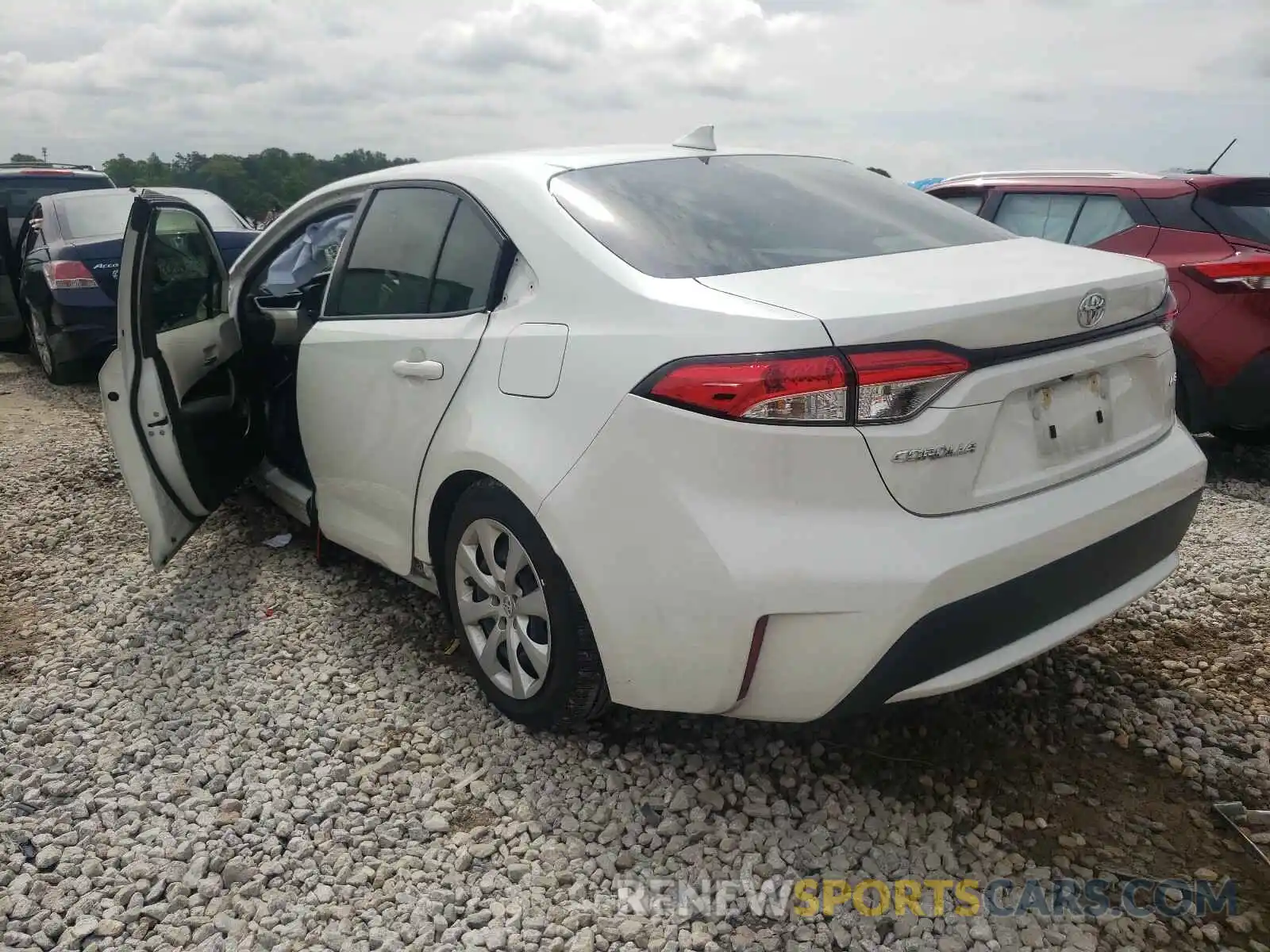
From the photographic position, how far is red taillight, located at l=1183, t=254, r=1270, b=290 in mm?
4527

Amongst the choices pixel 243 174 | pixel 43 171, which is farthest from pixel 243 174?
pixel 43 171

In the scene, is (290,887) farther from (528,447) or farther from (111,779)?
(528,447)

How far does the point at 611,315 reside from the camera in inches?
87.7

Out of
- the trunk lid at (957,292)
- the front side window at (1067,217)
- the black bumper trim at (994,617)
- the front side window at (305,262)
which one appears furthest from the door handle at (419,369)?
the front side window at (1067,217)

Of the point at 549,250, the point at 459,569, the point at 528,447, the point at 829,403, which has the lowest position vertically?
the point at 459,569

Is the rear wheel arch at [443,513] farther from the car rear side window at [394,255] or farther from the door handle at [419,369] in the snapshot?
the car rear side window at [394,255]

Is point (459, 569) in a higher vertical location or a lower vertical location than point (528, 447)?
lower

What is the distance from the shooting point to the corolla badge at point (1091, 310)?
7.18 feet

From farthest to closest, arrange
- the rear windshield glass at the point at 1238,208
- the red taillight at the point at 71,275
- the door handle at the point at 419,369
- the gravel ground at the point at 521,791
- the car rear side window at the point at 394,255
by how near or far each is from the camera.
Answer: the red taillight at the point at 71,275, the rear windshield glass at the point at 1238,208, the car rear side window at the point at 394,255, the door handle at the point at 419,369, the gravel ground at the point at 521,791

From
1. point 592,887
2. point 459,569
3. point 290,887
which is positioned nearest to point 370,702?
point 459,569

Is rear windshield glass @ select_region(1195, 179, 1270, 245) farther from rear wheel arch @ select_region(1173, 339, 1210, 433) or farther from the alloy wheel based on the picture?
the alloy wheel

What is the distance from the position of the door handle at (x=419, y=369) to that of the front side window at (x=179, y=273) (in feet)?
3.47

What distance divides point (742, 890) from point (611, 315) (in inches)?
51.7

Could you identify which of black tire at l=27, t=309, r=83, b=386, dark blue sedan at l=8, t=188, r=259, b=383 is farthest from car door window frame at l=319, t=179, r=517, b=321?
black tire at l=27, t=309, r=83, b=386
